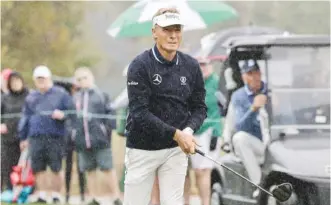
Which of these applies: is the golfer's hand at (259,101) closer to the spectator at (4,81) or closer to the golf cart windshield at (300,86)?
the golf cart windshield at (300,86)

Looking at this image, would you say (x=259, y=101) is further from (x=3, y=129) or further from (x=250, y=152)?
(x=3, y=129)

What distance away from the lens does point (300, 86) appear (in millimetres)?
11656

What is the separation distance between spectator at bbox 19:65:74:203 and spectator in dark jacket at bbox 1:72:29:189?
25.5 inches

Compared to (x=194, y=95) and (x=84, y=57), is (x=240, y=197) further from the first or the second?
(x=84, y=57)

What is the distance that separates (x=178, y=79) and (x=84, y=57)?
19.3 metres

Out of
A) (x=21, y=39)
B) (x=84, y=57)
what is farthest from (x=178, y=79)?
(x=84, y=57)

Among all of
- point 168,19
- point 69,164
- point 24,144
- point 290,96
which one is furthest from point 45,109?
point 168,19

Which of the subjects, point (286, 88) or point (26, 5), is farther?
point (26, 5)

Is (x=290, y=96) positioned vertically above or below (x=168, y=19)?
below

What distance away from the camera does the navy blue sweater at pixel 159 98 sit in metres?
8.13

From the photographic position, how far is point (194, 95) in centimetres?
845

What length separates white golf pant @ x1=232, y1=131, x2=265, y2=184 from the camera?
36.7ft

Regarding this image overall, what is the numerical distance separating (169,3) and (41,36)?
11.0 meters

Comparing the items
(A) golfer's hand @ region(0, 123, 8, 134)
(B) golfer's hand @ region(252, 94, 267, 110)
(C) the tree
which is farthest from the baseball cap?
(C) the tree
